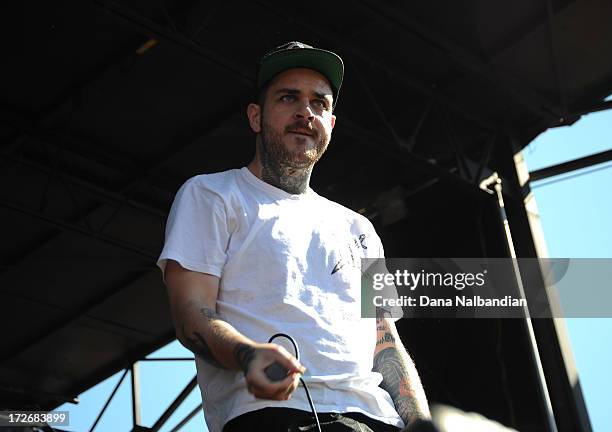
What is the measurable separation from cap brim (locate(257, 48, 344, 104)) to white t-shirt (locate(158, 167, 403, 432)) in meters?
0.36

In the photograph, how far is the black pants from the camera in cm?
199

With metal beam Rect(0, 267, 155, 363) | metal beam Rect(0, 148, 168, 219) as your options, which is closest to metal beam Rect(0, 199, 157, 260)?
metal beam Rect(0, 148, 168, 219)

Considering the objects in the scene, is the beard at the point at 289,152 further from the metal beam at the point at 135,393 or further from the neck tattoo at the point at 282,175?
the metal beam at the point at 135,393

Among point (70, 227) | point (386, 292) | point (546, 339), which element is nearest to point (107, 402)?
point (70, 227)

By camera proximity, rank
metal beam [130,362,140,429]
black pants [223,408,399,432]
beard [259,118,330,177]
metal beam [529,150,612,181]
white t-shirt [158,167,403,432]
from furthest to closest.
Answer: metal beam [130,362,140,429]
metal beam [529,150,612,181]
beard [259,118,330,177]
white t-shirt [158,167,403,432]
black pants [223,408,399,432]

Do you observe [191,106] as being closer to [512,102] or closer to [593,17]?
[512,102]

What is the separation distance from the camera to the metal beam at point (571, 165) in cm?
697

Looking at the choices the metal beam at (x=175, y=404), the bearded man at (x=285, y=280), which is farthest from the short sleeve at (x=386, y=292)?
the metal beam at (x=175, y=404)

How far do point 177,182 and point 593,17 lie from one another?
381 centimetres

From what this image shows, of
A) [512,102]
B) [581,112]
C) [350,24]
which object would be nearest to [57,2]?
[350,24]

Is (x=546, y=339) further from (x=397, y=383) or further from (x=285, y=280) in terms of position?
(x=285, y=280)

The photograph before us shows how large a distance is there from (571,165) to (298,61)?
5046 mm

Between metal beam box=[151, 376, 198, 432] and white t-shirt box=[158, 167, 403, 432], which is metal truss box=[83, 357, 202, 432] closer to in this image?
metal beam box=[151, 376, 198, 432]

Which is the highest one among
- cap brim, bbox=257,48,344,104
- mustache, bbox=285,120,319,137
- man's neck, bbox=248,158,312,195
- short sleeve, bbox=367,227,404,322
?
cap brim, bbox=257,48,344,104
